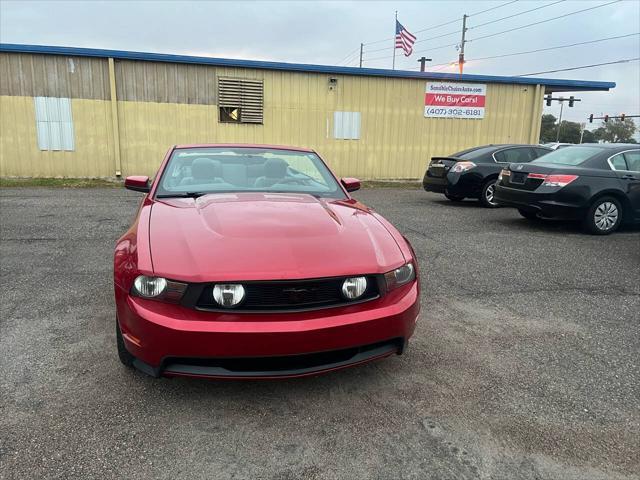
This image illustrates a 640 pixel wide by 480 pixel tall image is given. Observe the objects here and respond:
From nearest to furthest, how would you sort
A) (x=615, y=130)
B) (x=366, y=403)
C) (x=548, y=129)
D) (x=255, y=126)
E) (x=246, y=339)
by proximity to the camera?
(x=246, y=339) < (x=366, y=403) < (x=255, y=126) < (x=548, y=129) < (x=615, y=130)

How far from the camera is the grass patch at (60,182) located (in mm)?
13648

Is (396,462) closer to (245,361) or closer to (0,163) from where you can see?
(245,361)

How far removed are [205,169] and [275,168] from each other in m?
0.58

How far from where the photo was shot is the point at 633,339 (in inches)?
143

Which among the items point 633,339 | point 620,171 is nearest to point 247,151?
point 633,339

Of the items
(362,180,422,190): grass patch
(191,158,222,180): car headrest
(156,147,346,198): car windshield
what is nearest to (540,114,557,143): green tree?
(362,180,422,190): grass patch

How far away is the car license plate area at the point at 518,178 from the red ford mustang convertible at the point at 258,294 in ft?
18.7

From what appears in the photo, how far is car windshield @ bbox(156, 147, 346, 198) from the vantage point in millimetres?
3828

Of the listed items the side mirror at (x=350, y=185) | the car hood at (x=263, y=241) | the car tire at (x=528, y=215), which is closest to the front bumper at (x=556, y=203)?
the car tire at (x=528, y=215)

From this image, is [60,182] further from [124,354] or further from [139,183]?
[124,354]

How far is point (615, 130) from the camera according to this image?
9000cm

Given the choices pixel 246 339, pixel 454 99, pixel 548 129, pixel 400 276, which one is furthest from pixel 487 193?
pixel 548 129

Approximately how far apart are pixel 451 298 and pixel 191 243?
2737 mm

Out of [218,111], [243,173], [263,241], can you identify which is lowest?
[263,241]
